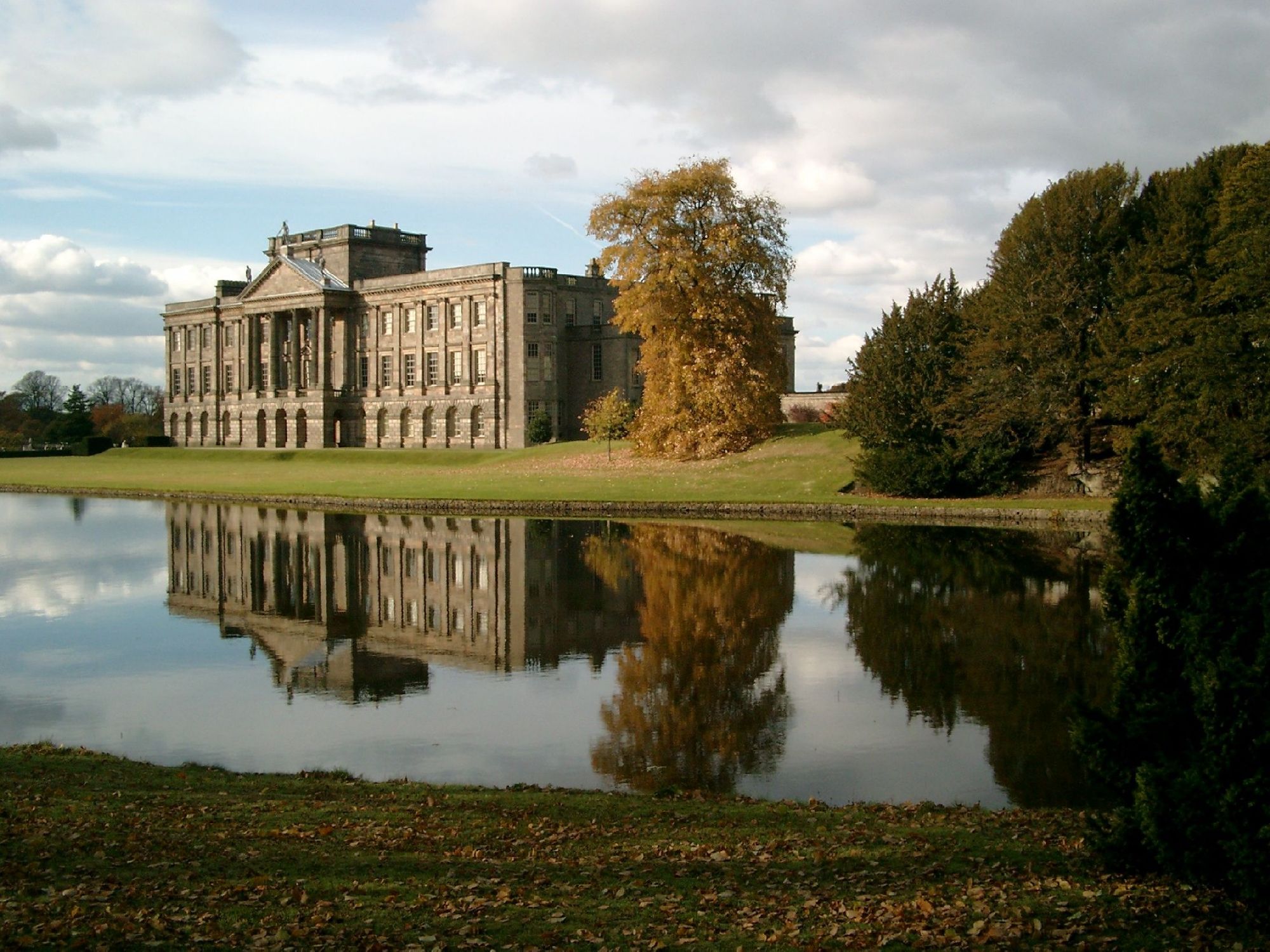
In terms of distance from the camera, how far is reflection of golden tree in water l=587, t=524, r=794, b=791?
41.2 feet

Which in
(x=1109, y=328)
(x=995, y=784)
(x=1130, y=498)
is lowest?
(x=995, y=784)

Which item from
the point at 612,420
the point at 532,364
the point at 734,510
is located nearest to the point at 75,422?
the point at 532,364

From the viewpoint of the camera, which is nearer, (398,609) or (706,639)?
(706,639)

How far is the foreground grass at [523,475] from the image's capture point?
1826 inches

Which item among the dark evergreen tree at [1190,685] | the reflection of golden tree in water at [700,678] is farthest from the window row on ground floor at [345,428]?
the dark evergreen tree at [1190,685]

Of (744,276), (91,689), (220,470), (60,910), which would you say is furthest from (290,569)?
(220,470)

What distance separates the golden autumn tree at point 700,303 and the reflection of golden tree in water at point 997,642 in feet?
83.3

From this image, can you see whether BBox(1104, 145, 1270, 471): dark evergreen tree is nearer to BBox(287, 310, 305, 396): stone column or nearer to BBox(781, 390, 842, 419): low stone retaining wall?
BBox(781, 390, 842, 419): low stone retaining wall

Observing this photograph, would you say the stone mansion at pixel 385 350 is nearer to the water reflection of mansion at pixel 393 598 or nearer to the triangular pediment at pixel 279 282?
the triangular pediment at pixel 279 282

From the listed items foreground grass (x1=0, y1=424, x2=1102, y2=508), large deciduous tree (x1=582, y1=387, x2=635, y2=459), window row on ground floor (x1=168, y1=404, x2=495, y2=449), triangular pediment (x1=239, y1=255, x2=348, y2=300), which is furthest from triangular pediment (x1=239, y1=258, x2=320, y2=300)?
large deciduous tree (x1=582, y1=387, x2=635, y2=459)

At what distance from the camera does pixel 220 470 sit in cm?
7106

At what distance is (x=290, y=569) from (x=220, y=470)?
4539 centimetres

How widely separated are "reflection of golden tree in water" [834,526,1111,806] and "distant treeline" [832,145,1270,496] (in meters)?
9.09

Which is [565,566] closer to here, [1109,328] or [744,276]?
[1109,328]
